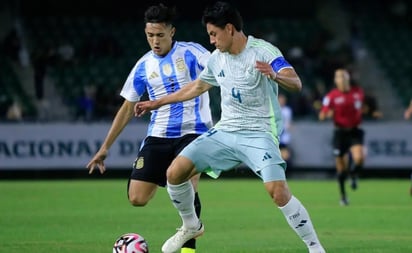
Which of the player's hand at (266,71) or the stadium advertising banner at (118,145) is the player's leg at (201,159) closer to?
the player's hand at (266,71)

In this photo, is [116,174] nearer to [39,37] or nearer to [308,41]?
[39,37]

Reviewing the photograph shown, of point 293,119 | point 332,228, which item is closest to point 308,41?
point 293,119

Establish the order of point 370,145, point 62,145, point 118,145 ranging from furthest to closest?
1. point 370,145
2. point 118,145
3. point 62,145

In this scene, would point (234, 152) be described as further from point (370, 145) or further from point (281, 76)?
point (370, 145)

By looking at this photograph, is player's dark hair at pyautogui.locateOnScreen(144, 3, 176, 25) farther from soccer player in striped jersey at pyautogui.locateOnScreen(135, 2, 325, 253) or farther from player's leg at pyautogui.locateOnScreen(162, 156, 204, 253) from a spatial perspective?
player's leg at pyautogui.locateOnScreen(162, 156, 204, 253)

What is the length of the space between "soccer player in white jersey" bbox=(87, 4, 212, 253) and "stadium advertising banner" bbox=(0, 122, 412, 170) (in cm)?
1675

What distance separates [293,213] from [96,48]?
2396 cm

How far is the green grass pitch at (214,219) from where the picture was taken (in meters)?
12.5

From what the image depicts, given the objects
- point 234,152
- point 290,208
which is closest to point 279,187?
point 290,208

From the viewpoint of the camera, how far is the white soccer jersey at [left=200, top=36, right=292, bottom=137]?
10.2 meters

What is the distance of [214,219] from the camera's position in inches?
644

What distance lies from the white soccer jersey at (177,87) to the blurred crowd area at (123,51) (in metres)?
17.0

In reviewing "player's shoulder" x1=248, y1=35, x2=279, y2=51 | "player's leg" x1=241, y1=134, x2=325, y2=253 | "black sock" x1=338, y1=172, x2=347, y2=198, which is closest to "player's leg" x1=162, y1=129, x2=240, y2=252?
"player's leg" x1=241, y1=134, x2=325, y2=253

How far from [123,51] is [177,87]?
890 inches
